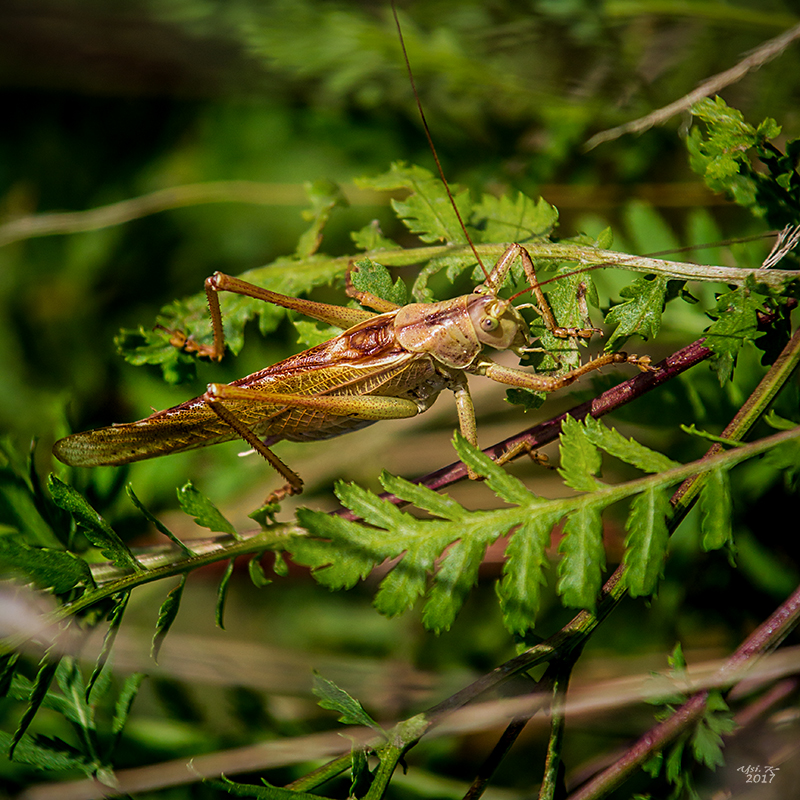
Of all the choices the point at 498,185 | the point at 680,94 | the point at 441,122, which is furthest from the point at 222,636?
the point at 680,94

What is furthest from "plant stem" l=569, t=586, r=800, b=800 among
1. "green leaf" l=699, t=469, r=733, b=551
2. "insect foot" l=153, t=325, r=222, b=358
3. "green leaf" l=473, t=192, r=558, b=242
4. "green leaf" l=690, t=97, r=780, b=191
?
"insect foot" l=153, t=325, r=222, b=358

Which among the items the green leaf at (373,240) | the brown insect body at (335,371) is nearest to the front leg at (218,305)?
the brown insect body at (335,371)

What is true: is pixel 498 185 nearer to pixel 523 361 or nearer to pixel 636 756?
pixel 523 361

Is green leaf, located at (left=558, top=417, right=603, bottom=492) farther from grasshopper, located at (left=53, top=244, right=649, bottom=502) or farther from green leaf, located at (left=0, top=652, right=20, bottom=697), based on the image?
green leaf, located at (left=0, top=652, right=20, bottom=697)

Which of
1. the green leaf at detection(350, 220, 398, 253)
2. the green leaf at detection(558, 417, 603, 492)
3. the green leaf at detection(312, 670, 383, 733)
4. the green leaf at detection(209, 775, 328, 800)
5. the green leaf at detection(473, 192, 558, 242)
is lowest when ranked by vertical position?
the green leaf at detection(209, 775, 328, 800)

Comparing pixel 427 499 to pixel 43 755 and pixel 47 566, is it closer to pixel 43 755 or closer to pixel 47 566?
pixel 47 566

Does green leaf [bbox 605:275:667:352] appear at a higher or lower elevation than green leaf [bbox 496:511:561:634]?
higher

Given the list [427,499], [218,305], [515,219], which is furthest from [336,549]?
[515,219]
